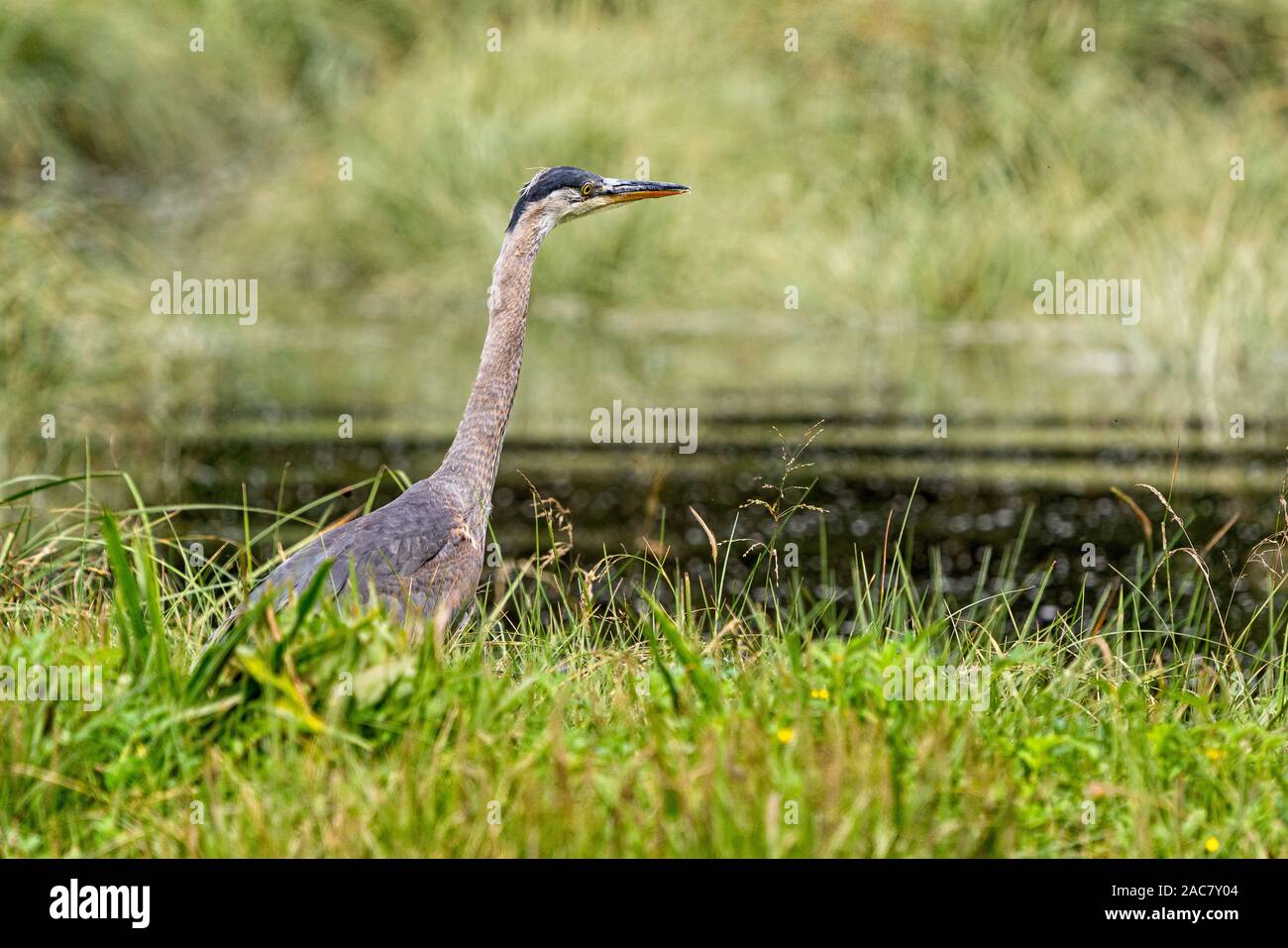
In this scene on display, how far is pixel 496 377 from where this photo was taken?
20.5 ft

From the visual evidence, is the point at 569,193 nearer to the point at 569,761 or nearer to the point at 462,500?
the point at 462,500

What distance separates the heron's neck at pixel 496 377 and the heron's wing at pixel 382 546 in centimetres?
35

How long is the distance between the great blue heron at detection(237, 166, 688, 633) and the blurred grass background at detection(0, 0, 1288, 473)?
246 inches

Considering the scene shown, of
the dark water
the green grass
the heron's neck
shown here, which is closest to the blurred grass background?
the dark water

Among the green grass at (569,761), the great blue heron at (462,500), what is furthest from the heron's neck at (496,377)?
the green grass at (569,761)

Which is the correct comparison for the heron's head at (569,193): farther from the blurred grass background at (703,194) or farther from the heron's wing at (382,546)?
the blurred grass background at (703,194)

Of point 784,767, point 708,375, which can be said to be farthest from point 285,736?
point 708,375

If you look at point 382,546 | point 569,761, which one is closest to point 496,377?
point 382,546

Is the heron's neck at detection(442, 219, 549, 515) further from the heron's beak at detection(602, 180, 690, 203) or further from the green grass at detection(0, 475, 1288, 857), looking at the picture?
the green grass at detection(0, 475, 1288, 857)

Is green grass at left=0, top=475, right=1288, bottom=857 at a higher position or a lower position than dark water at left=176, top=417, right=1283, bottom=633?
lower

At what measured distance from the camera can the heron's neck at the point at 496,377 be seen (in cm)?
611

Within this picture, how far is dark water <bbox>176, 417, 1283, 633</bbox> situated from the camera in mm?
9070

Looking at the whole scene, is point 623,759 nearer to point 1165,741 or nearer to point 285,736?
point 285,736

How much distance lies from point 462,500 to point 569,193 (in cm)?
133
